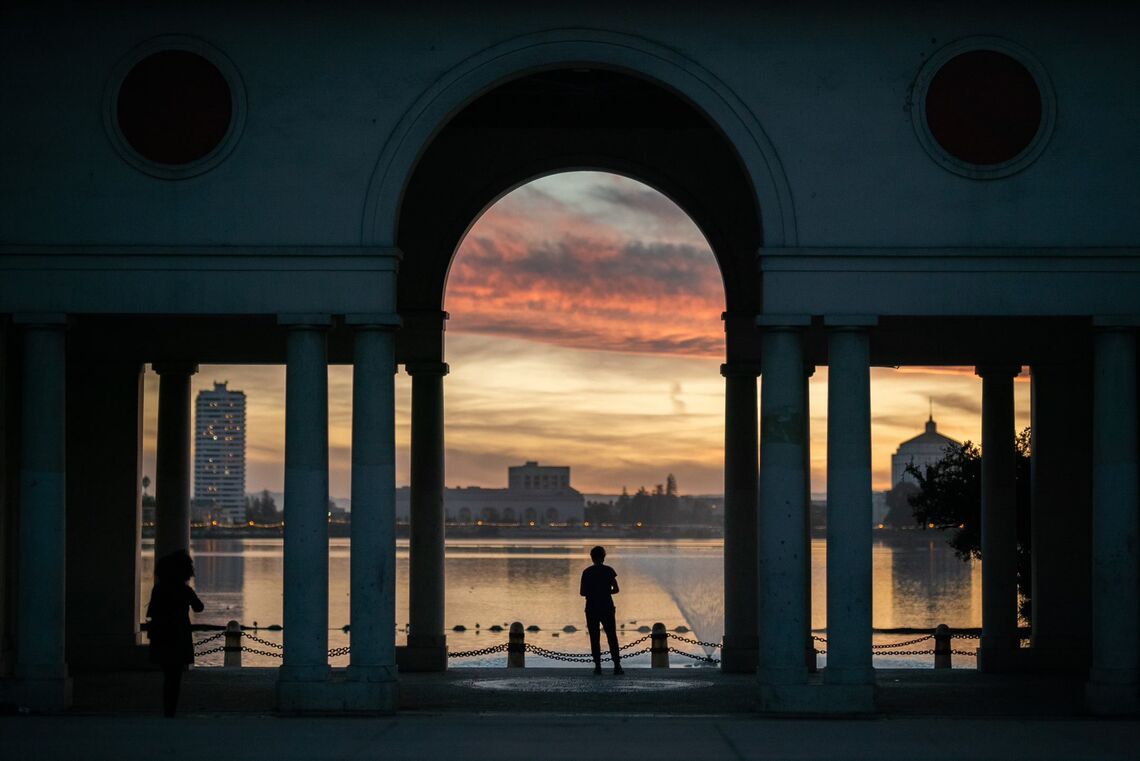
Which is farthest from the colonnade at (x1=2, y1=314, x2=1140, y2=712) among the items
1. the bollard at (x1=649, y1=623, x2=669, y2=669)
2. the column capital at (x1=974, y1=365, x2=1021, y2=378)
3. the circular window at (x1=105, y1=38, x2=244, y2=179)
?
the bollard at (x1=649, y1=623, x2=669, y2=669)

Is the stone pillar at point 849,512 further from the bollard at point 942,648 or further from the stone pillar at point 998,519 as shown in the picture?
the bollard at point 942,648

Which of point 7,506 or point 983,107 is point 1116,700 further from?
point 7,506

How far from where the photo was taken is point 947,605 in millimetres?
99125

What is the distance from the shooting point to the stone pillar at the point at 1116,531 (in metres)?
25.1

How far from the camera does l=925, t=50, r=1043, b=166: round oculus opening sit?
25.6m

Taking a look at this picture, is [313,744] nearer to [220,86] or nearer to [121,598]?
[220,86]

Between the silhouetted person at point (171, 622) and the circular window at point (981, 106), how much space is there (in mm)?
12986

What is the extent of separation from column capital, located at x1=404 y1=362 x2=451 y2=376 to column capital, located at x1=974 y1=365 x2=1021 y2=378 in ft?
36.6

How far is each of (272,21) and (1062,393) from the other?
697 inches

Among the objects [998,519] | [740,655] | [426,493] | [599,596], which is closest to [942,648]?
[998,519]

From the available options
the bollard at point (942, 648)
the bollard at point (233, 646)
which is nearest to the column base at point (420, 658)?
the bollard at point (233, 646)

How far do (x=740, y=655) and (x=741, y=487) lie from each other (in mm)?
3432

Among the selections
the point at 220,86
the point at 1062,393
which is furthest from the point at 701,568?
the point at 220,86

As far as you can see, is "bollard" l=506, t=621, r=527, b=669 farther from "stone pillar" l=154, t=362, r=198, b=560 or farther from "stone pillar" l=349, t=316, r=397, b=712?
"stone pillar" l=349, t=316, r=397, b=712
